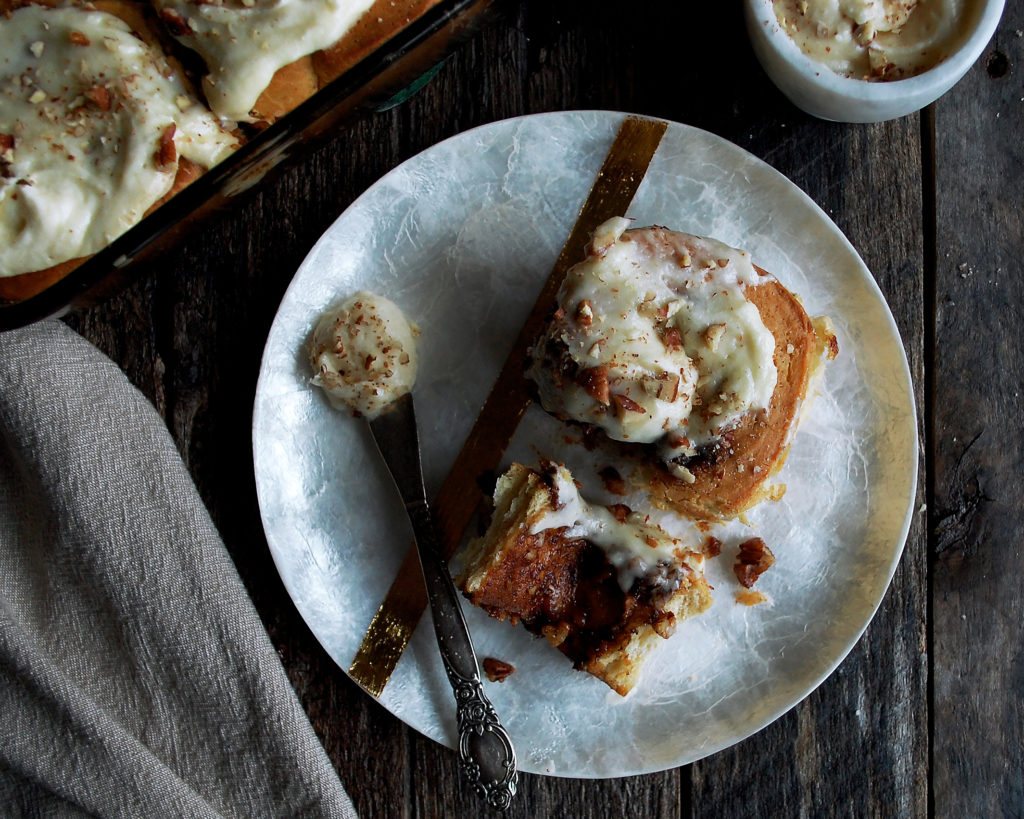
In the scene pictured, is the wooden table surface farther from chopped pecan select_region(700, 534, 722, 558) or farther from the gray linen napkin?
chopped pecan select_region(700, 534, 722, 558)

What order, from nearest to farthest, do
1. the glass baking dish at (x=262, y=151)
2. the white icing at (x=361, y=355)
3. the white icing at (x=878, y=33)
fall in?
the glass baking dish at (x=262, y=151) < the white icing at (x=878, y=33) < the white icing at (x=361, y=355)

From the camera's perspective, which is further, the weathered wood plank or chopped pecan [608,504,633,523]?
the weathered wood plank

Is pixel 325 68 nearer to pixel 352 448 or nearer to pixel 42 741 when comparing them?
pixel 352 448

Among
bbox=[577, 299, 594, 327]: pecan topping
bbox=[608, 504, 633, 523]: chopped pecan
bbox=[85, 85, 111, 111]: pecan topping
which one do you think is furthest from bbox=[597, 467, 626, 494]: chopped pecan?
bbox=[85, 85, 111, 111]: pecan topping

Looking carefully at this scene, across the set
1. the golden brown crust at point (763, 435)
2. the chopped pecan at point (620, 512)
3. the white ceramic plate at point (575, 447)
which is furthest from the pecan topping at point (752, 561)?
the chopped pecan at point (620, 512)

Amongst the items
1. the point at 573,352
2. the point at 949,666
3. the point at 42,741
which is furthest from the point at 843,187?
the point at 42,741

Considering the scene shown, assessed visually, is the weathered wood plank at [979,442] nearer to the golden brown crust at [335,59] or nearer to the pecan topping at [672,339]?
the pecan topping at [672,339]

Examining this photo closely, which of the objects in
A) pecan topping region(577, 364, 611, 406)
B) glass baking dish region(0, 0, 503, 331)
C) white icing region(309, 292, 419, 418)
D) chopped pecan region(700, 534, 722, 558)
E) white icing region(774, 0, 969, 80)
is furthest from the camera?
chopped pecan region(700, 534, 722, 558)
